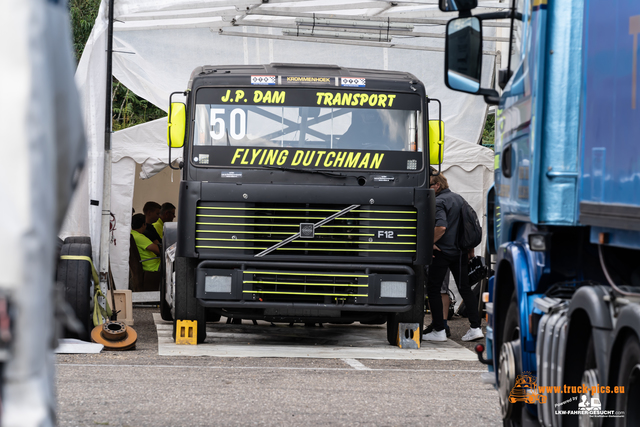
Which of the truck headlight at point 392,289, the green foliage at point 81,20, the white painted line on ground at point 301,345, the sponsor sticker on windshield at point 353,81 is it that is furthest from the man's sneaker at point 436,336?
the green foliage at point 81,20

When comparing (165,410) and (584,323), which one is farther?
(165,410)

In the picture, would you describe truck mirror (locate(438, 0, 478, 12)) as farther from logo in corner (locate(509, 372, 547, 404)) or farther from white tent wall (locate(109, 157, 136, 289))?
white tent wall (locate(109, 157, 136, 289))

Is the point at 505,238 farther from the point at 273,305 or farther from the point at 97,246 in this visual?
the point at 97,246

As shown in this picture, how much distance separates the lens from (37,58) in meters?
1.58

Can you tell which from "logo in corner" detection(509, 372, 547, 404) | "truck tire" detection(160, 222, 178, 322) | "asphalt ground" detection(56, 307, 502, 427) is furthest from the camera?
"truck tire" detection(160, 222, 178, 322)

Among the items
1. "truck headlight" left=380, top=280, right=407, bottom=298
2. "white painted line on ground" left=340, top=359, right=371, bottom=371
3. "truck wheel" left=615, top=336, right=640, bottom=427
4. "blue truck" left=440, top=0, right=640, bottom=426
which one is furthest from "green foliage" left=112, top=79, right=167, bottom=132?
"truck wheel" left=615, top=336, right=640, bottom=427

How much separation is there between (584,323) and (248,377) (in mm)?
4277

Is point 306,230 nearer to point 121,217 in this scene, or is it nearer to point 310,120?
point 310,120

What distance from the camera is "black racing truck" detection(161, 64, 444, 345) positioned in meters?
8.97

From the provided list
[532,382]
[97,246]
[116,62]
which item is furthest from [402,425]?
[116,62]

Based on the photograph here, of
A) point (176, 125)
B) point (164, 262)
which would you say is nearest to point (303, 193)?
point (176, 125)

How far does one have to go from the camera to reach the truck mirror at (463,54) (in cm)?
449

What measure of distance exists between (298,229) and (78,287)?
7.57ft

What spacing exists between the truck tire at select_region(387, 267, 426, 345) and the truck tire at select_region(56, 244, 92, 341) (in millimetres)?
3202
